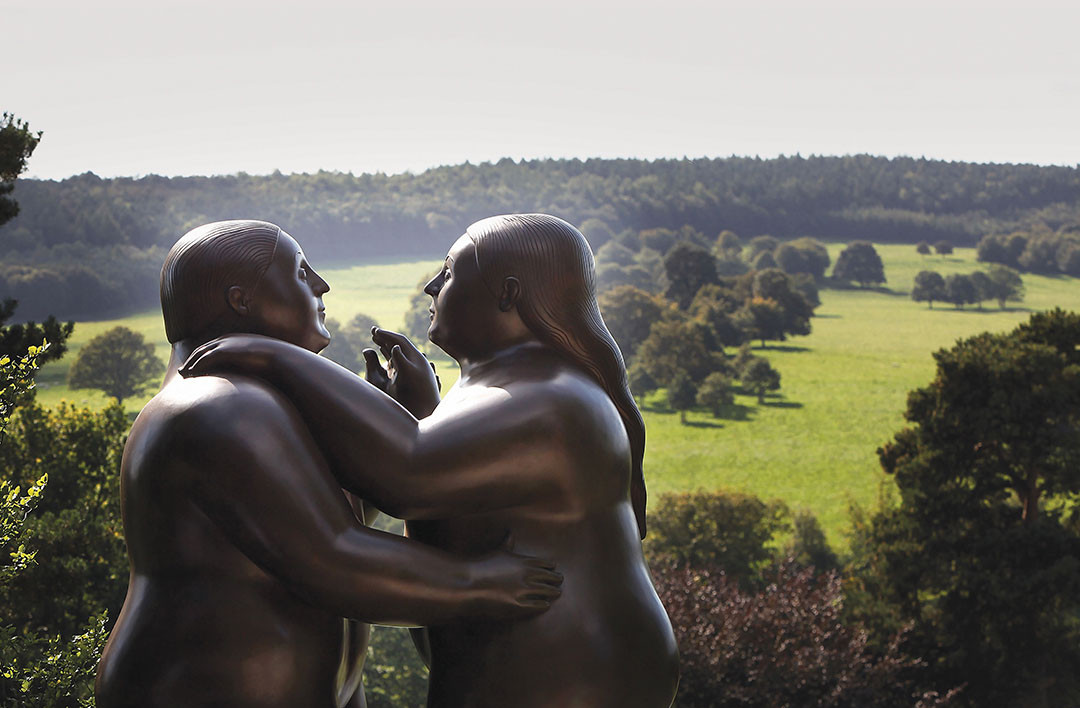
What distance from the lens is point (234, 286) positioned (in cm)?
385

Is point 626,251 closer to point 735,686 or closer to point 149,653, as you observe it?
point 735,686

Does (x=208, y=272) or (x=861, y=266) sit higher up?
(x=208, y=272)

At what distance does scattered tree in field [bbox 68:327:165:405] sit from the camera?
4197cm

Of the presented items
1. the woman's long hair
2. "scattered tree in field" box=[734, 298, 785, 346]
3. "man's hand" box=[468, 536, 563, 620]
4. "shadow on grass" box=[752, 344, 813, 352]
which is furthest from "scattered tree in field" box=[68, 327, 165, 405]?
"man's hand" box=[468, 536, 563, 620]

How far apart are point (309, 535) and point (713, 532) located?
101 ft

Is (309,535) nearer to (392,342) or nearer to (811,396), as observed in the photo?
(392,342)

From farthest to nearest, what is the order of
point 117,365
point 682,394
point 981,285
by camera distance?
point 981,285, point 682,394, point 117,365

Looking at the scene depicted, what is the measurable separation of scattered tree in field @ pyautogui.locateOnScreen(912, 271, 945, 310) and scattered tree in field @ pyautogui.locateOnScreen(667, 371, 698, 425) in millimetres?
19097

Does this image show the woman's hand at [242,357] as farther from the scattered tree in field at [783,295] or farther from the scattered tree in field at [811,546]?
the scattered tree in field at [783,295]

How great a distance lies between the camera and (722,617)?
1920 cm

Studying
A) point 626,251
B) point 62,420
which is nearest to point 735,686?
point 62,420

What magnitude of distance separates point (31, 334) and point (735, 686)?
38.8ft

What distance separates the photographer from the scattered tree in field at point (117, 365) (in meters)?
42.0

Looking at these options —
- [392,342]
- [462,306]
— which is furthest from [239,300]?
[462,306]
